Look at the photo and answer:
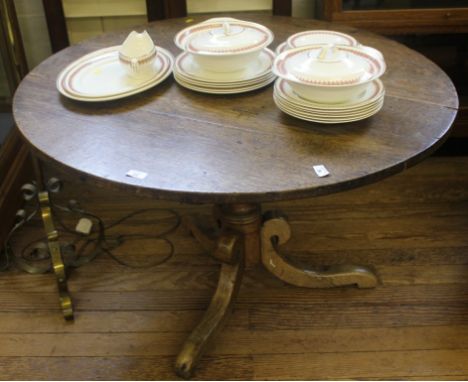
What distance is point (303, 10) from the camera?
7.27 ft

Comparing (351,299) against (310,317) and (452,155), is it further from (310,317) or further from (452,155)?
(452,155)

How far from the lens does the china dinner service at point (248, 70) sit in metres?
1.20

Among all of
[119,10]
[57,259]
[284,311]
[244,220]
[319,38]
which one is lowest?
[284,311]

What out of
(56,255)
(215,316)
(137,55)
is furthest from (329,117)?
(56,255)

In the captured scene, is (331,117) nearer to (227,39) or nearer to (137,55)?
(227,39)

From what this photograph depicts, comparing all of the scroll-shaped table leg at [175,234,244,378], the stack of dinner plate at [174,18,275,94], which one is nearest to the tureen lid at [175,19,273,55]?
the stack of dinner plate at [174,18,275,94]

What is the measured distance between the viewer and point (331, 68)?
1.18m

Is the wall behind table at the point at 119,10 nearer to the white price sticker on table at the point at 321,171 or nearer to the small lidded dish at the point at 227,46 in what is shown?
the small lidded dish at the point at 227,46

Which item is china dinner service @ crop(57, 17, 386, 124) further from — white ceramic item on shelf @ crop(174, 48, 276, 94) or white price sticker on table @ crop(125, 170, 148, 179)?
white price sticker on table @ crop(125, 170, 148, 179)

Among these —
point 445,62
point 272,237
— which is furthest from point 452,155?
point 272,237

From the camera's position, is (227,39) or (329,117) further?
(227,39)

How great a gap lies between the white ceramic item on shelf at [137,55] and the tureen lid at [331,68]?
13.6 inches

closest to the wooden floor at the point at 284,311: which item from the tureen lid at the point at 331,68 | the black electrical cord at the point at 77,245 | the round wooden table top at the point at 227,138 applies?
the black electrical cord at the point at 77,245

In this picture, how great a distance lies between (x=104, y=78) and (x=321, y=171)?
0.63 m
